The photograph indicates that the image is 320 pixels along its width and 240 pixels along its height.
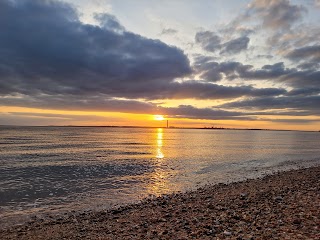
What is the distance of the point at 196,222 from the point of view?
1136 cm

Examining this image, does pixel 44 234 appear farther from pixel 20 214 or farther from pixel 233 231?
pixel 233 231

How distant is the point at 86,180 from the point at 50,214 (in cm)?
1072

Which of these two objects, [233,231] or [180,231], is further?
[180,231]

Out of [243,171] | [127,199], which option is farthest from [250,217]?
[243,171]

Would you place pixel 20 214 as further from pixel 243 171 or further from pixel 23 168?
pixel 243 171

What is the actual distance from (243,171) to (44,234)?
2649 cm

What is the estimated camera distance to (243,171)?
3369 centimetres

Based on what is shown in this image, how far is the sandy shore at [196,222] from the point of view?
30.5ft

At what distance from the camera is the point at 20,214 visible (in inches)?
635

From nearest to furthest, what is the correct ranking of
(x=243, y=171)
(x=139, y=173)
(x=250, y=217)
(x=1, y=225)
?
(x=250, y=217), (x=1, y=225), (x=139, y=173), (x=243, y=171)

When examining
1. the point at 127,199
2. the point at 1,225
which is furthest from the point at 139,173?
the point at 1,225

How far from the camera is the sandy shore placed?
30.5 feet

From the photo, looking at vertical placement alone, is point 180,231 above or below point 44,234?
above

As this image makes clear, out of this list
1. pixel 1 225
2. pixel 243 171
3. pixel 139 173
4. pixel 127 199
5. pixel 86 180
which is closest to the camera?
pixel 1 225
